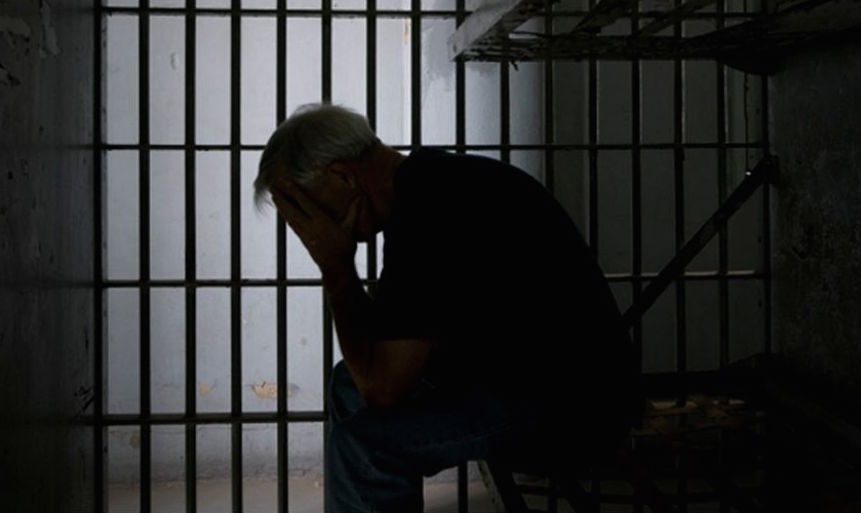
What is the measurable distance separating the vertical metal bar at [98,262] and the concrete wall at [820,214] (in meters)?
2.10

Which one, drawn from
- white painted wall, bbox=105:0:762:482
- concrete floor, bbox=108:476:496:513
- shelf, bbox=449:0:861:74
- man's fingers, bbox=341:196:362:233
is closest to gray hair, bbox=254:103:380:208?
man's fingers, bbox=341:196:362:233

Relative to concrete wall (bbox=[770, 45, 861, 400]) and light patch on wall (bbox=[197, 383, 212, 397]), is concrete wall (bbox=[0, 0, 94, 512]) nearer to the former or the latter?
concrete wall (bbox=[770, 45, 861, 400])

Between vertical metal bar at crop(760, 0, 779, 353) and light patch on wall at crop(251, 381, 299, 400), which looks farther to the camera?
light patch on wall at crop(251, 381, 299, 400)

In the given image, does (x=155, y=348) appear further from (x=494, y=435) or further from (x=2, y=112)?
(x=494, y=435)

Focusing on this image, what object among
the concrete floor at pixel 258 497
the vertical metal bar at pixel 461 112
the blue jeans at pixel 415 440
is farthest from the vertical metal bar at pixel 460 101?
the concrete floor at pixel 258 497

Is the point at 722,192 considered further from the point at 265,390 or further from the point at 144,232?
the point at 265,390

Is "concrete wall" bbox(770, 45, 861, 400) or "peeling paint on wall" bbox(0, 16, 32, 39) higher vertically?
"peeling paint on wall" bbox(0, 16, 32, 39)

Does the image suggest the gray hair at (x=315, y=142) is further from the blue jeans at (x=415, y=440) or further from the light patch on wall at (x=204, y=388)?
the light patch on wall at (x=204, y=388)

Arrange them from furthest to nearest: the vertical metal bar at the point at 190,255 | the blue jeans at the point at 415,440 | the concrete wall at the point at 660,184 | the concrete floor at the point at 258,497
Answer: the concrete wall at the point at 660,184 → the concrete floor at the point at 258,497 → the vertical metal bar at the point at 190,255 → the blue jeans at the point at 415,440

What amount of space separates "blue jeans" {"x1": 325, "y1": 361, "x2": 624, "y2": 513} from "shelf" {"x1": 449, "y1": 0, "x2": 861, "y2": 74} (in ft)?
2.66

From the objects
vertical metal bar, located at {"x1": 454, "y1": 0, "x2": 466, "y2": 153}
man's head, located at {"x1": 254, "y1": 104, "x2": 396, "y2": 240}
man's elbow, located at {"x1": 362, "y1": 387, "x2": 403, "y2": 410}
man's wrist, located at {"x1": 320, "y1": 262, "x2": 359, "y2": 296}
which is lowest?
man's elbow, located at {"x1": 362, "y1": 387, "x2": 403, "y2": 410}

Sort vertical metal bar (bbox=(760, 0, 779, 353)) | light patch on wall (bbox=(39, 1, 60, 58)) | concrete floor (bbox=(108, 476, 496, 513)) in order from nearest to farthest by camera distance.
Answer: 1. light patch on wall (bbox=(39, 1, 60, 58))
2. vertical metal bar (bbox=(760, 0, 779, 353))
3. concrete floor (bbox=(108, 476, 496, 513))

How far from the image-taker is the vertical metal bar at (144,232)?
3.00m

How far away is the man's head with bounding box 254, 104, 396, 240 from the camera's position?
206 centimetres
